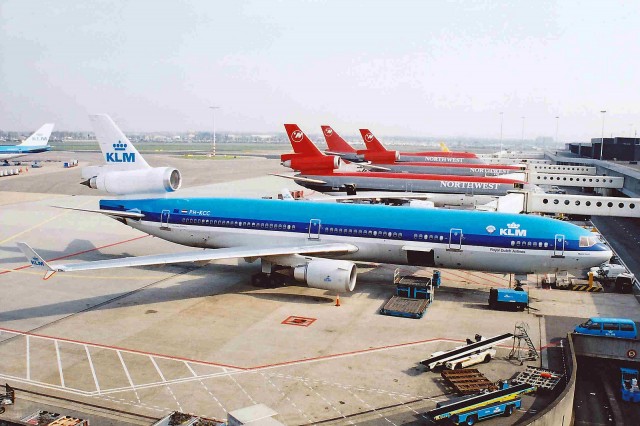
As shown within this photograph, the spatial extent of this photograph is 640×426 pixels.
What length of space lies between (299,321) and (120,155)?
19171 millimetres

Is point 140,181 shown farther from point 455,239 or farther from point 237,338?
point 455,239

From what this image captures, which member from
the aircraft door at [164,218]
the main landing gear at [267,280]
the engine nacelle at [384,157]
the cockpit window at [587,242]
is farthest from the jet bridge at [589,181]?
the aircraft door at [164,218]

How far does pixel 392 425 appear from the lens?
18.4m

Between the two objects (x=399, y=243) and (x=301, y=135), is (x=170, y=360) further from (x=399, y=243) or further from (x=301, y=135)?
(x=301, y=135)

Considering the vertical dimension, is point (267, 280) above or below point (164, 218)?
below

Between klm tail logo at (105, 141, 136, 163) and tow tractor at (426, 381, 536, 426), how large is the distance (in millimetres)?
28156

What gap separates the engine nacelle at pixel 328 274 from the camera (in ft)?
98.9

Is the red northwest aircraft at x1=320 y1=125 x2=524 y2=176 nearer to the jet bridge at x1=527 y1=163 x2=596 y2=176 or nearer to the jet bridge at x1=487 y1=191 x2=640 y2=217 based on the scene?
the jet bridge at x1=527 y1=163 x2=596 y2=176

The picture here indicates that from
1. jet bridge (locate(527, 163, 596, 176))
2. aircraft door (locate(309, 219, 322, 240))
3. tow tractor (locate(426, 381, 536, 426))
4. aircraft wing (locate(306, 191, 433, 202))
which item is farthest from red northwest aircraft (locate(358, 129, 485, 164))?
tow tractor (locate(426, 381, 536, 426))

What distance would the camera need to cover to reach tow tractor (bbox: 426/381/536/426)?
1815 cm

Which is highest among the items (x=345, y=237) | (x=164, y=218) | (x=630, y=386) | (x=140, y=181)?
(x=140, y=181)

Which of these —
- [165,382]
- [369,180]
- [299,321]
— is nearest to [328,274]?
[299,321]

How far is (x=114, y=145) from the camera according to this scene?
3831 cm

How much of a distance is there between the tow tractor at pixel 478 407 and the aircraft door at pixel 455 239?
508 inches
